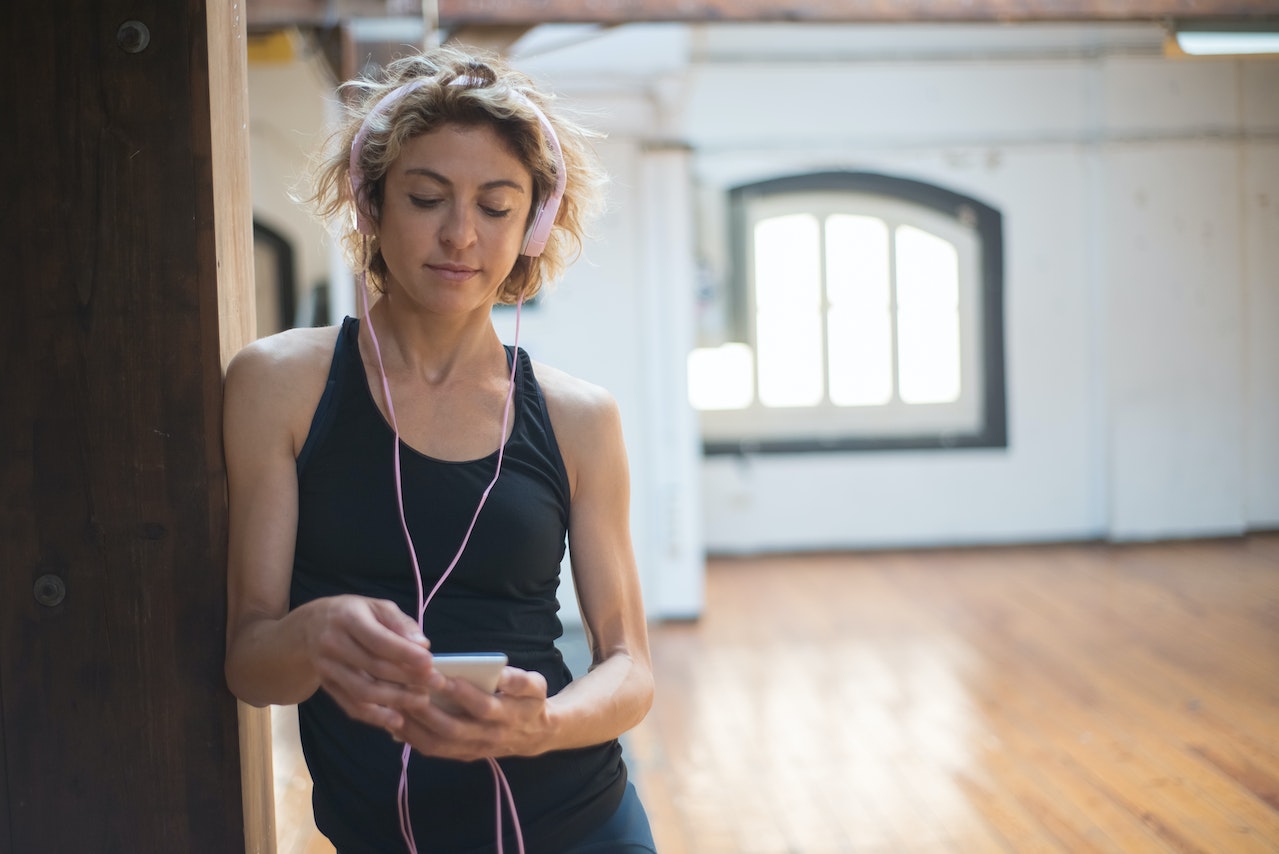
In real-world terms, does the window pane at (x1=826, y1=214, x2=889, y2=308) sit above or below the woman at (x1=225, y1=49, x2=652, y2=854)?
above

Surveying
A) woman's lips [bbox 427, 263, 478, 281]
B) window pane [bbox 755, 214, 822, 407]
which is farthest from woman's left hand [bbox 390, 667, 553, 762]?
window pane [bbox 755, 214, 822, 407]

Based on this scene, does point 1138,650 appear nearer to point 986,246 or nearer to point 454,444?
point 986,246

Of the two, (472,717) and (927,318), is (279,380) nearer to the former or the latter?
(472,717)

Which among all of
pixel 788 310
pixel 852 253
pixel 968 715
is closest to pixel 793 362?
pixel 788 310

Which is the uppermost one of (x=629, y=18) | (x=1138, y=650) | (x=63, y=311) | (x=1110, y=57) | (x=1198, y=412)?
(x=1110, y=57)

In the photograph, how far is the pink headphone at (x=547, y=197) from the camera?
4.55 ft

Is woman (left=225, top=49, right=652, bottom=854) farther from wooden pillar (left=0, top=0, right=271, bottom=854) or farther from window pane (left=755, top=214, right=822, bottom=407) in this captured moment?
window pane (left=755, top=214, right=822, bottom=407)

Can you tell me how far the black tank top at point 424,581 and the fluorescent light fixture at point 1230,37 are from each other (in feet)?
13.7

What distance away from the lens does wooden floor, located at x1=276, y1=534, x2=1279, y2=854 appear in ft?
12.1

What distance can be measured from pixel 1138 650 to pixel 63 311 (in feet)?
17.6

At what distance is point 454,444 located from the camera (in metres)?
1.40

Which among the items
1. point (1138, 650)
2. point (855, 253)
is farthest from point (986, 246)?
point (1138, 650)

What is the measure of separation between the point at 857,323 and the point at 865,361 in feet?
0.85

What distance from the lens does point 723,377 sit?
8242mm
